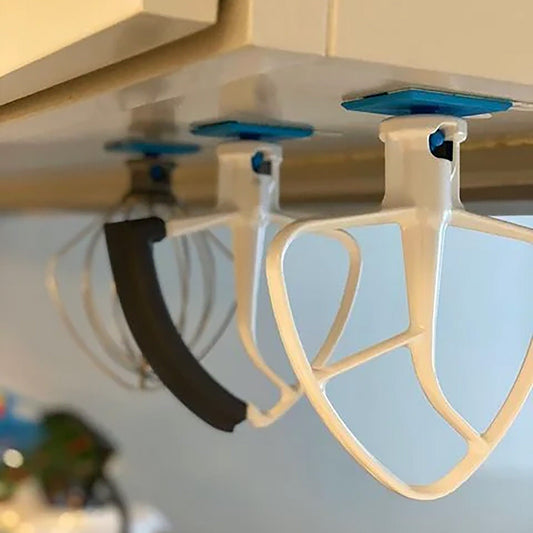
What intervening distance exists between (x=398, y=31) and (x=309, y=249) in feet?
2.73

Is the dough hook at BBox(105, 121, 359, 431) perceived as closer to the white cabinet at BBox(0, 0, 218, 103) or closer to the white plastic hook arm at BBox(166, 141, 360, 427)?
the white plastic hook arm at BBox(166, 141, 360, 427)

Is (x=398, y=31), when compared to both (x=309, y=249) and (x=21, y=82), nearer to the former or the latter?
(x=21, y=82)

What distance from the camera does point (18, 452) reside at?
1338 mm

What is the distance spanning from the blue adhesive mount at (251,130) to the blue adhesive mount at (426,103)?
10cm

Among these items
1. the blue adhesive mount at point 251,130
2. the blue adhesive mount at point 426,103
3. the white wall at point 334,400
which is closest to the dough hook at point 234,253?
the blue adhesive mount at point 251,130

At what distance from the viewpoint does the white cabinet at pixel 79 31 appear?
0.87 feet

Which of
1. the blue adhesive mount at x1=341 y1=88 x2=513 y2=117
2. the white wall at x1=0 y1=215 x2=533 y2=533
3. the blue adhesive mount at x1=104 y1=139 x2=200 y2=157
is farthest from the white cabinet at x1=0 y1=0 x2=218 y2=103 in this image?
the white wall at x1=0 y1=215 x2=533 y2=533

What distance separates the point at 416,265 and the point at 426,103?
7 centimetres

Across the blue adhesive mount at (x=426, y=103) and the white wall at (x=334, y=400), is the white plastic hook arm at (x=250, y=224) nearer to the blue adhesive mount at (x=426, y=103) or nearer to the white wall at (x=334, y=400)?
the blue adhesive mount at (x=426, y=103)

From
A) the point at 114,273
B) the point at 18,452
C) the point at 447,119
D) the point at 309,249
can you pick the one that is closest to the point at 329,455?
the point at 309,249

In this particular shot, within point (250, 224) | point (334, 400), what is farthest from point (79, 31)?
point (334, 400)

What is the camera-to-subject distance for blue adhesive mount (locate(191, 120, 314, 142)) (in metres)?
0.48

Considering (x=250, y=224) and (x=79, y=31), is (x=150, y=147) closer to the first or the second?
(x=250, y=224)

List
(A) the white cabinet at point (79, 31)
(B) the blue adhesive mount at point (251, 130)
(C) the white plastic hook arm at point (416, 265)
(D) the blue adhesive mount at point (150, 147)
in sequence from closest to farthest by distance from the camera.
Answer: (A) the white cabinet at point (79, 31) → (C) the white plastic hook arm at point (416, 265) → (B) the blue adhesive mount at point (251, 130) → (D) the blue adhesive mount at point (150, 147)
